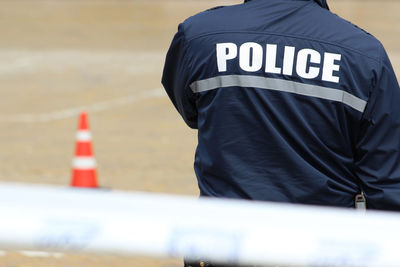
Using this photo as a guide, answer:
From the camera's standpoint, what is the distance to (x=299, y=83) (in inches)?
107

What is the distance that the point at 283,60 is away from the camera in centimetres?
273

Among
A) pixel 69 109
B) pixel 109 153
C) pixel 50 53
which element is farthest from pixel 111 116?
pixel 50 53

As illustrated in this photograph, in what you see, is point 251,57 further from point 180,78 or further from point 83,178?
point 83,178

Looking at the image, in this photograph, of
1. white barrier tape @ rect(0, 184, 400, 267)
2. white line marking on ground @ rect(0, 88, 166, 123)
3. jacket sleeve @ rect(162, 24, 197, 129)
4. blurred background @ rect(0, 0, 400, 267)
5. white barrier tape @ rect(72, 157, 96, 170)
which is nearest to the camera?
white barrier tape @ rect(0, 184, 400, 267)

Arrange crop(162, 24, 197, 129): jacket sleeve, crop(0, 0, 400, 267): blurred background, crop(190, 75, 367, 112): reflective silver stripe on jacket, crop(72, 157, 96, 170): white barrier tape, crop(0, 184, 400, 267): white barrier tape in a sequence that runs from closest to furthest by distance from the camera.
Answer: crop(0, 184, 400, 267): white barrier tape → crop(190, 75, 367, 112): reflective silver stripe on jacket → crop(162, 24, 197, 129): jacket sleeve → crop(72, 157, 96, 170): white barrier tape → crop(0, 0, 400, 267): blurred background

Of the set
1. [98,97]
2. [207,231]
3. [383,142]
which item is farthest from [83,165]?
[207,231]

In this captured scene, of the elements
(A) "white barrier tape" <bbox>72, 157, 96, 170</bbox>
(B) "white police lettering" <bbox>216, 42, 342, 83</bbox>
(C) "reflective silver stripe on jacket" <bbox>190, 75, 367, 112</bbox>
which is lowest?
(A) "white barrier tape" <bbox>72, 157, 96, 170</bbox>

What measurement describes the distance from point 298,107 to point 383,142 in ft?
1.05

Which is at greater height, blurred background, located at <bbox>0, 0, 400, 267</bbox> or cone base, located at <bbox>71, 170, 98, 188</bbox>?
cone base, located at <bbox>71, 170, 98, 188</bbox>

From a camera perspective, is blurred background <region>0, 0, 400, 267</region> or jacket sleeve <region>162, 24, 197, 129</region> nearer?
jacket sleeve <region>162, 24, 197, 129</region>

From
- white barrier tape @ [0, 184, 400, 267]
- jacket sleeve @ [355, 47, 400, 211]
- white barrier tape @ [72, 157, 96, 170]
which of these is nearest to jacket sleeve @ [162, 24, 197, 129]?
jacket sleeve @ [355, 47, 400, 211]

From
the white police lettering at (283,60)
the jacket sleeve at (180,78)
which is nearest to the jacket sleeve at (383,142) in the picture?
the white police lettering at (283,60)

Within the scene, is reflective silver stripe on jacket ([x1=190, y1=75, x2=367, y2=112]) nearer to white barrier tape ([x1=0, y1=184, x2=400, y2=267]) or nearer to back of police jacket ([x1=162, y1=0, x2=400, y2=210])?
back of police jacket ([x1=162, y1=0, x2=400, y2=210])

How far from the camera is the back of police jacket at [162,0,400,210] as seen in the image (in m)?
2.69
